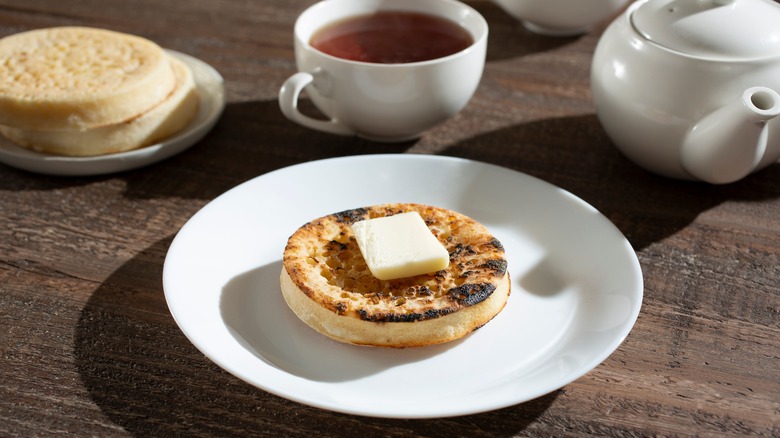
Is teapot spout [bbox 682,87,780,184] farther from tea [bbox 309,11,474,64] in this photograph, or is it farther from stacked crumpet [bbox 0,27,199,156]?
stacked crumpet [bbox 0,27,199,156]

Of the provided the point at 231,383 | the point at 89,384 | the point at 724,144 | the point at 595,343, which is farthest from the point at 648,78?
the point at 89,384

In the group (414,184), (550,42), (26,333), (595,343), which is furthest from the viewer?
(550,42)

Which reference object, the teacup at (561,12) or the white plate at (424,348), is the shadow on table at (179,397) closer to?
the white plate at (424,348)

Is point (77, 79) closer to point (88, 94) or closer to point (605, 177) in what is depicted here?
point (88, 94)

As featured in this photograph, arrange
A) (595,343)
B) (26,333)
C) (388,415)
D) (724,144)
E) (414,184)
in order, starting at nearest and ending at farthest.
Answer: (388,415) → (595,343) → (26,333) → (724,144) → (414,184)

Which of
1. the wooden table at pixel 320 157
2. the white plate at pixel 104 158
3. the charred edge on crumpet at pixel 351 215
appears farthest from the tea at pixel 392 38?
the charred edge on crumpet at pixel 351 215

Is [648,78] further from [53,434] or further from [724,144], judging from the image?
[53,434]

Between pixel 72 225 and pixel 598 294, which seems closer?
pixel 598 294
